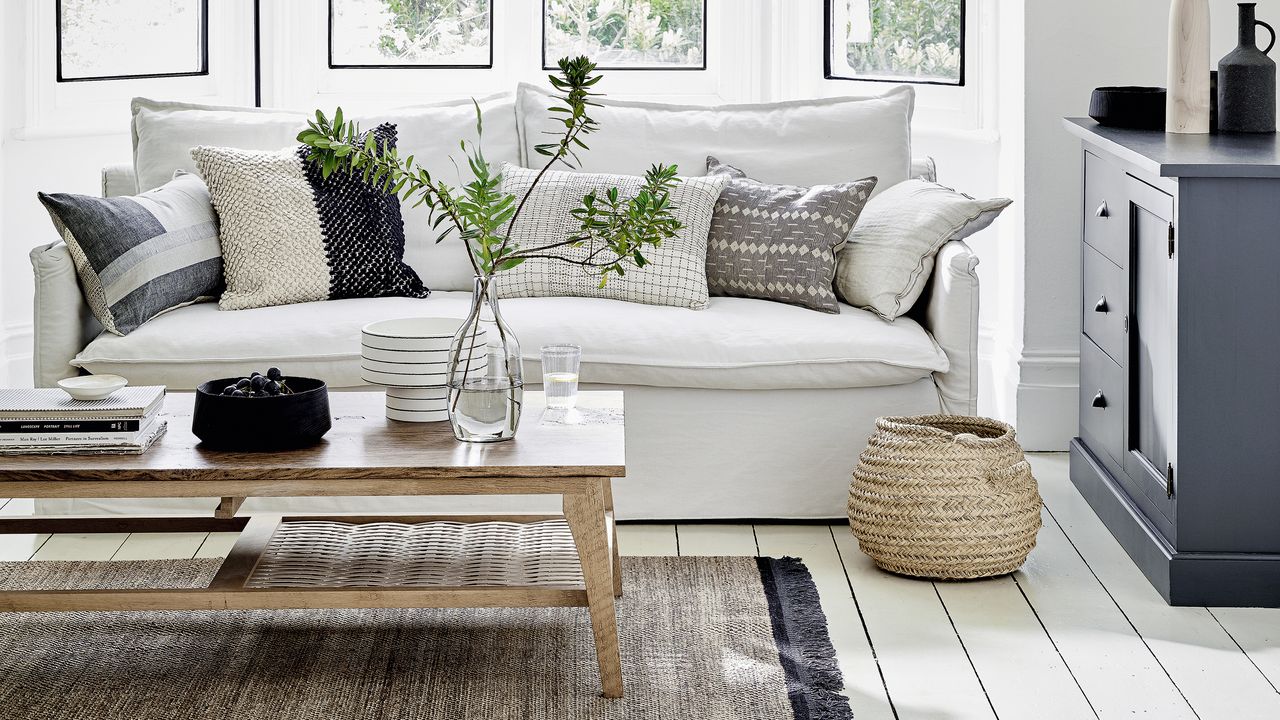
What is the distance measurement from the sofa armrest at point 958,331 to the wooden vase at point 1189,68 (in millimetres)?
583

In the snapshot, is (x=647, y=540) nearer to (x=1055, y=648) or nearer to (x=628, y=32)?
(x=1055, y=648)

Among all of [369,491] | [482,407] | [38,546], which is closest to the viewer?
[369,491]

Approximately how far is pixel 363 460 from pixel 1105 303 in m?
1.83

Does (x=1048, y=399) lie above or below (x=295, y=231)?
below

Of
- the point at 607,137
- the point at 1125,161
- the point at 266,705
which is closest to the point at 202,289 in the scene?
the point at 607,137

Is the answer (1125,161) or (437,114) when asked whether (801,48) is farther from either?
(1125,161)

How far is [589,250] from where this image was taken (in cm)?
327

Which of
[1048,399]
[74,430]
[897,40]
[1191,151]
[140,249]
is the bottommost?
[1048,399]

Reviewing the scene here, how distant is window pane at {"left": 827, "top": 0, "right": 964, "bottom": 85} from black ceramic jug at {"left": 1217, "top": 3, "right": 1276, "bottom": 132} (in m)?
1.36

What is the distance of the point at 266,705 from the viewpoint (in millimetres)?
2219

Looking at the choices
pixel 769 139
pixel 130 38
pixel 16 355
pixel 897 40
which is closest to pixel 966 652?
pixel 769 139

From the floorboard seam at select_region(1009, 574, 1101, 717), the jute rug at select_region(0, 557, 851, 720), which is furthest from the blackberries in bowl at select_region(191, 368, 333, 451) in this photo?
the floorboard seam at select_region(1009, 574, 1101, 717)

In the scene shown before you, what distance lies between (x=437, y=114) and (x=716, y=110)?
76 centimetres

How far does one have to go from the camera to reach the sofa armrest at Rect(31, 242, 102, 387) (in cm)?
309
